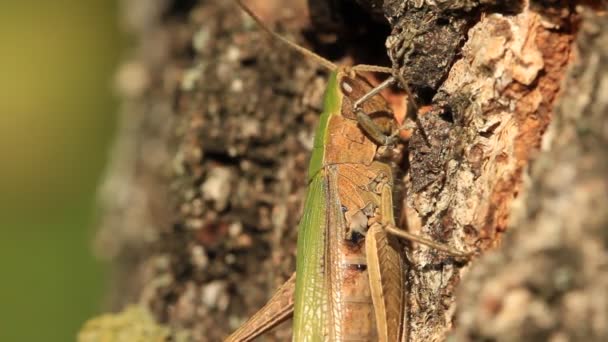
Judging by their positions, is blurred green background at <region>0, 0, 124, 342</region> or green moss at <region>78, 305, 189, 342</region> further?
blurred green background at <region>0, 0, 124, 342</region>

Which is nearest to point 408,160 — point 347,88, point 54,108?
point 347,88

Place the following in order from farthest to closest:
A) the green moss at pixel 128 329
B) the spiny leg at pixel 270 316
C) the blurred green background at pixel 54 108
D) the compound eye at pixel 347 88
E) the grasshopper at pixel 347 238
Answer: the blurred green background at pixel 54 108 → the green moss at pixel 128 329 → the compound eye at pixel 347 88 → the spiny leg at pixel 270 316 → the grasshopper at pixel 347 238

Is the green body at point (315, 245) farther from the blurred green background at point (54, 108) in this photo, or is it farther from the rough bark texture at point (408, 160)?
the blurred green background at point (54, 108)

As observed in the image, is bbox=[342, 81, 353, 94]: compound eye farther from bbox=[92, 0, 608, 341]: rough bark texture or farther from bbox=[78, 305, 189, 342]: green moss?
bbox=[78, 305, 189, 342]: green moss

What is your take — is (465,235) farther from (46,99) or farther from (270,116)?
(46,99)

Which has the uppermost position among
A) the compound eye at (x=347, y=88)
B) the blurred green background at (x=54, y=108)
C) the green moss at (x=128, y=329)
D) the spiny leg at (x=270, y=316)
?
the blurred green background at (x=54, y=108)

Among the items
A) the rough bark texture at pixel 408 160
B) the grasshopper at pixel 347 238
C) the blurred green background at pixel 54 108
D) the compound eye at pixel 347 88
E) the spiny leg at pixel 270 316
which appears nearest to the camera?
the rough bark texture at pixel 408 160

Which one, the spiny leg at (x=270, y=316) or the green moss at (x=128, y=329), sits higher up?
the green moss at (x=128, y=329)

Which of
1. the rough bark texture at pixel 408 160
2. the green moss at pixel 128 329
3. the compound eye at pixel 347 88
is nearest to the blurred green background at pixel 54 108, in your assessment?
the rough bark texture at pixel 408 160

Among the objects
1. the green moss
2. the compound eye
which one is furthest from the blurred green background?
the compound eye
